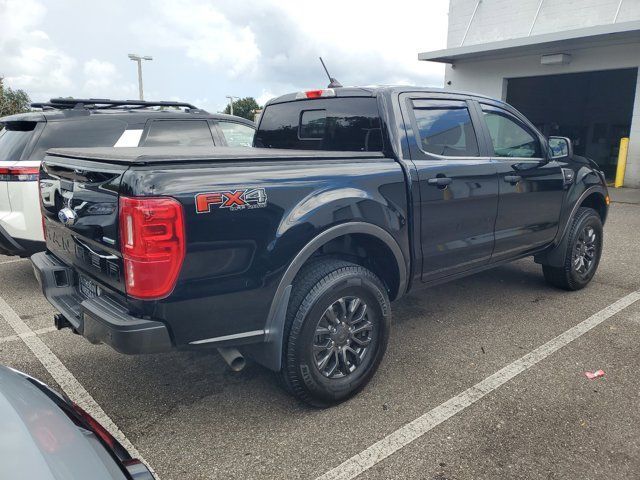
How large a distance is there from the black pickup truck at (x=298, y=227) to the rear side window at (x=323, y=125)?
0.04 ft

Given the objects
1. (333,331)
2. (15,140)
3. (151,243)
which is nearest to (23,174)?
(15,140)

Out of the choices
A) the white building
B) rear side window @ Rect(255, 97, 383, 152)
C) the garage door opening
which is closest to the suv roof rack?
rear side window @ Rect(255, 97, 383, 152)

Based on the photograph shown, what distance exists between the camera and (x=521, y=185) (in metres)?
4.26

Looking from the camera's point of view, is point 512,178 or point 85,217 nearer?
point 85,217

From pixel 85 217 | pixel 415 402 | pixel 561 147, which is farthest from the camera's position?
pixel 561 147

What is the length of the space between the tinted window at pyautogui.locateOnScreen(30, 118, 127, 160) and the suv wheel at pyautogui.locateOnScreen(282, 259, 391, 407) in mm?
3356

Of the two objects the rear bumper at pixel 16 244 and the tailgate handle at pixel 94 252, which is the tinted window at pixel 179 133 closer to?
the rear bumper at pixel 16 244

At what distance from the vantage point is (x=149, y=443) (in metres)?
2.73

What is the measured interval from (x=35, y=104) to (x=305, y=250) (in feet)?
14.7

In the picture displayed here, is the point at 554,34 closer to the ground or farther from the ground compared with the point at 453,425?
farther from the ground

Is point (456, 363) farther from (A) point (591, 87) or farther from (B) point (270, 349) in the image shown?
(A) point (591, 87)

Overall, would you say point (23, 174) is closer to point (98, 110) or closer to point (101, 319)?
point (98, 110)

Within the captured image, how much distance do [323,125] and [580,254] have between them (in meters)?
2.93

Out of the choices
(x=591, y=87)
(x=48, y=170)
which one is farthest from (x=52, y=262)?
(x=591, y=87)
